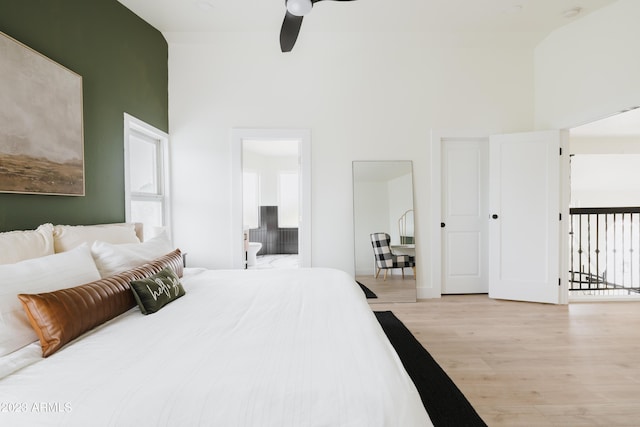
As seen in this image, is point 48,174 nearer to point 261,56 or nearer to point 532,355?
point 261,56

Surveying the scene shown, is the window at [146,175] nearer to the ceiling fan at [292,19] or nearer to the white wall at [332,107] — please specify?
the white wall at [332,107]

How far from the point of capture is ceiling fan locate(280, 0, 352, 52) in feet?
5.83

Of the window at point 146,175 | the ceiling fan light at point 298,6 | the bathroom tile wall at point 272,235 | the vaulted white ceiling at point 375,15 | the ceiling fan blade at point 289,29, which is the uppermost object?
the vaulted white ceiling at point 375,15

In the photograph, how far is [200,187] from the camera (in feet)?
11.4

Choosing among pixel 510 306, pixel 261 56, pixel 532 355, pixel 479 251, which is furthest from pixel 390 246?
pixel 261 56

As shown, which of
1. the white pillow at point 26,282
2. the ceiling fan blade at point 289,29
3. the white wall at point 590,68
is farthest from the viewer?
the white wall at point 590,68

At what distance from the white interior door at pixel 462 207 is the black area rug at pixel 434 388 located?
1.56 metres

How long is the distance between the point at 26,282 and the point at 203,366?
34.2 inches

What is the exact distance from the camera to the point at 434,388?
1.75 m

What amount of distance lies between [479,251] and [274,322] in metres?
3.29

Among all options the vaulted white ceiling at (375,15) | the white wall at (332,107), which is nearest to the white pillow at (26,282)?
the white wall at (332,107)

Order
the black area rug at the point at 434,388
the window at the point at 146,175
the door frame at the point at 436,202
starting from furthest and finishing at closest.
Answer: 1. the door frame at the point at 436,202
2. the window at the point at 146,175
3. the black area rug at the point at 434,388

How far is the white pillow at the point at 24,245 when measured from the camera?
136cm

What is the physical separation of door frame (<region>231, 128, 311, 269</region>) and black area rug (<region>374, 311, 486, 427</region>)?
1531 mm
